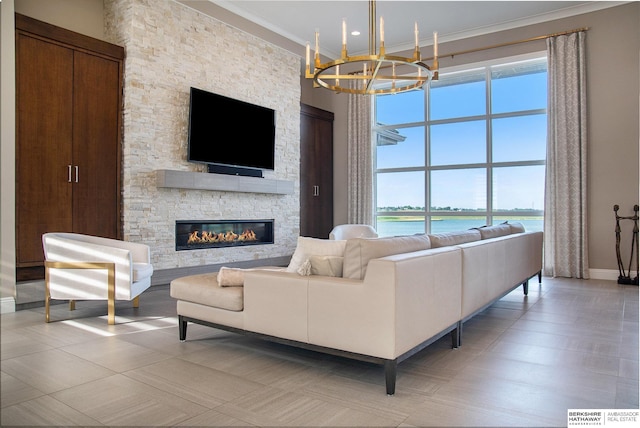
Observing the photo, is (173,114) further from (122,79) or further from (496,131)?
(496,131)

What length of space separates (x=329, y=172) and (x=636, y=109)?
4.49 meters

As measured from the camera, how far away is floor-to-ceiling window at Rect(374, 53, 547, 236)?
21.4ft

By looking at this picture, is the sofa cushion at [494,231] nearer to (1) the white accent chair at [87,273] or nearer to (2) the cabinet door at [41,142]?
(1) the white accent chair at [87,273]

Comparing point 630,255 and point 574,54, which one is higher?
point 574,54

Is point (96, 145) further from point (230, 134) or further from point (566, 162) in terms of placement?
point (566, 162)

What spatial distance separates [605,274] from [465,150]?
2547 millimetres

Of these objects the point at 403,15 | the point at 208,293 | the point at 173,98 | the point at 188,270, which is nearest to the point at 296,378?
the point at 208,293

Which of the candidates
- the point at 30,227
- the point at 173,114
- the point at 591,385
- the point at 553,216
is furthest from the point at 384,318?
the point at 553,216

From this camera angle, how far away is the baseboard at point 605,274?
5.77m

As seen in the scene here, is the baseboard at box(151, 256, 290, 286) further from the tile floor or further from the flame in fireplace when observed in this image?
the tile floor

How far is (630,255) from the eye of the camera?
5.67 m

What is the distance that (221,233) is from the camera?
5984 mm

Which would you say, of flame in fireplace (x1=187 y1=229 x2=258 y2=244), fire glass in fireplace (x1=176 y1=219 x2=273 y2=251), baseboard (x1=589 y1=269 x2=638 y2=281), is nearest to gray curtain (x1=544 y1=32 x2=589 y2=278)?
baseboard (x1=589 y1=269 x2=638 y2=281)

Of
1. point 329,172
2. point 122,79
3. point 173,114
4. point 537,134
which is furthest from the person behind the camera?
point 329,172
